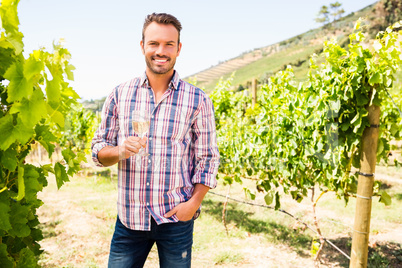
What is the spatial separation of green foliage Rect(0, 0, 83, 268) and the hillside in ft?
110

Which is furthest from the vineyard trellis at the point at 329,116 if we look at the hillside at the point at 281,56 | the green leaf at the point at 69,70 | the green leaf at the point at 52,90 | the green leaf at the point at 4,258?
the hillside at the point at 281,56

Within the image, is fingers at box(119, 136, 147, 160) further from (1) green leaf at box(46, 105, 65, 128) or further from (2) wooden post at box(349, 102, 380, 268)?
(2) wooden post at box(349, 102, 380, 268)

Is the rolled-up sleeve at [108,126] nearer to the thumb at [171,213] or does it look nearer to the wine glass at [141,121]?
the wine glass at [141,121]

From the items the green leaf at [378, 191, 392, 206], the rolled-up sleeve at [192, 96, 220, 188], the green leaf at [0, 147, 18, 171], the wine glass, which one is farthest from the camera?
the green leaf at [378, 191, 392, 206]

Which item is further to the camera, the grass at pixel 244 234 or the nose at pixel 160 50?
the grass at pixel 244 234

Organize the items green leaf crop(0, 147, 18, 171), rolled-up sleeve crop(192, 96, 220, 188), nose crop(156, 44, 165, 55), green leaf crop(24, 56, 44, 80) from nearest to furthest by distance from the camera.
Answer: green leaf crop(24, 56, 44, 80), green leaf crop(0, 147, 18, 171), nose crop(156, 44, 165, 55), rolled-up sleeve crop(192, 96, 220, 188)

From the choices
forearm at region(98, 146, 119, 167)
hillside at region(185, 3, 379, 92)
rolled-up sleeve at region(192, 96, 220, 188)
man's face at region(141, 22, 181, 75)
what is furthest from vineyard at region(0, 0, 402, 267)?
hillside at region(185, 3, 379, 92)

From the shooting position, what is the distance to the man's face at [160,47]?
5.42ft

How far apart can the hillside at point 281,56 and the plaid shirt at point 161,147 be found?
3276 cm

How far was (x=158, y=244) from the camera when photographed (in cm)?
174

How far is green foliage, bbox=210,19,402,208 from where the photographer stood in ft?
9.16

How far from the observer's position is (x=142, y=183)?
67.7 inches

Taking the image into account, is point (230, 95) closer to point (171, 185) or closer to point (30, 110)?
point (171, 185)

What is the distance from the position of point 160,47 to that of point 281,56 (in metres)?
51.0
